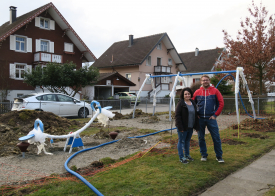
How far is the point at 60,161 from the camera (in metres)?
6.01

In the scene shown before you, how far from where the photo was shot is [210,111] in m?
5.59

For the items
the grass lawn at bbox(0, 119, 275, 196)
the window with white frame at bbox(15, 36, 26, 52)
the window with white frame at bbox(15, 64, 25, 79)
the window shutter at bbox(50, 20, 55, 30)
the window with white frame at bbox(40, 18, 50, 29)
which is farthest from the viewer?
the window shutter at bbox(50, 20, 55, 30)

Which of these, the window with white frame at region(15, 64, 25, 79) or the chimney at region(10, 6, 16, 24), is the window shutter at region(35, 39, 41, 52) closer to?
the window with white frame at region(15, 64, 25, 79)

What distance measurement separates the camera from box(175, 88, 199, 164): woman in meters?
5.50

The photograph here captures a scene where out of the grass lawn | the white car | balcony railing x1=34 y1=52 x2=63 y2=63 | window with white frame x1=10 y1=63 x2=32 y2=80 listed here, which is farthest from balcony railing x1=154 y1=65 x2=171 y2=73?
the grass lawn

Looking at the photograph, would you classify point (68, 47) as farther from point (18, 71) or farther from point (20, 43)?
point (18, 71)

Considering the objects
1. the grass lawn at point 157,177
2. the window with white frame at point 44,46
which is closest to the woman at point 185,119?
the grass lawn at point 157,177

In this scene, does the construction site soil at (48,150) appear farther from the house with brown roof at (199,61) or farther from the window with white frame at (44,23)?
the house with brown roof at (199,61)

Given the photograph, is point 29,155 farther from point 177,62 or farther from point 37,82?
point 177,62

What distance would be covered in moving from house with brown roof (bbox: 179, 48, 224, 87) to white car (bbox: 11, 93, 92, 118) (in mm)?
33637

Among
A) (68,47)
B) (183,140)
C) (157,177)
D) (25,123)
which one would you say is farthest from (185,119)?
(68,47)

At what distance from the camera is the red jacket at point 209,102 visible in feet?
18.4

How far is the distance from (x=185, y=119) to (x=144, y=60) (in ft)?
108

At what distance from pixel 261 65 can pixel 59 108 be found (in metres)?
16.0
